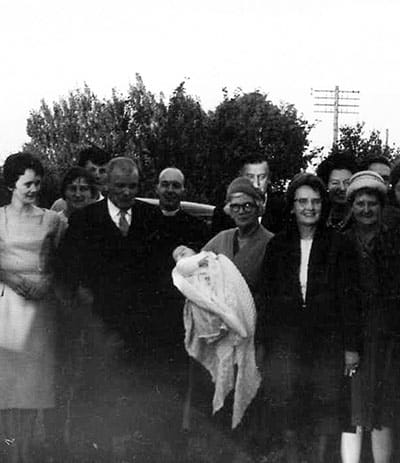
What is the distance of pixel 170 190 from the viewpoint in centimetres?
648

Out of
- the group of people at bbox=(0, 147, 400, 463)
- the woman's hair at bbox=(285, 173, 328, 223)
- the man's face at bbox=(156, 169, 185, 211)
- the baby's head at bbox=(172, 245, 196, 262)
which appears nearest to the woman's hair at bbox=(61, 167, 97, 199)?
the man's face at bbox=(156, 169, 185, 211)

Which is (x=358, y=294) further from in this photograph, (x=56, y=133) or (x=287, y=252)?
(x=56, y=133)

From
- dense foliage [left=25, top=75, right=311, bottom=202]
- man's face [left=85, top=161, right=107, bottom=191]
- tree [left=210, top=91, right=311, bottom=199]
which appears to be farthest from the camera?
tree [left=210, top=91, right=311, bottom=199]

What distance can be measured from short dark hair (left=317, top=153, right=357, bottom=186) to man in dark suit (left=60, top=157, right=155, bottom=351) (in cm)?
141

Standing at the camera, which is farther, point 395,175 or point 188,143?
point 188,143

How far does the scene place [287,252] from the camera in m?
5.45

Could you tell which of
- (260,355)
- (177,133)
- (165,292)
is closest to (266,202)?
(165,292)

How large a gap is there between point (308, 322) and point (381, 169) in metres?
1.96

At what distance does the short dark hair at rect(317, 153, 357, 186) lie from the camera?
6.61 metres

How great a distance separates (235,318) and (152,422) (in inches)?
44.5

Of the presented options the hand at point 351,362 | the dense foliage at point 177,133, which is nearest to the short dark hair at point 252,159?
the hand at point 351,362

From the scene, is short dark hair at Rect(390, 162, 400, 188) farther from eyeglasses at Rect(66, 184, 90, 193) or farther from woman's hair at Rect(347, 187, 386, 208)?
eyeglasses at Rect(66, 184, 90, 193)

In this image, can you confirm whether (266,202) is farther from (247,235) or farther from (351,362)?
(351,362)

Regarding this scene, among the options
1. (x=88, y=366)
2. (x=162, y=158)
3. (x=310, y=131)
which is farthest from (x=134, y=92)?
(x=88, y=366)
